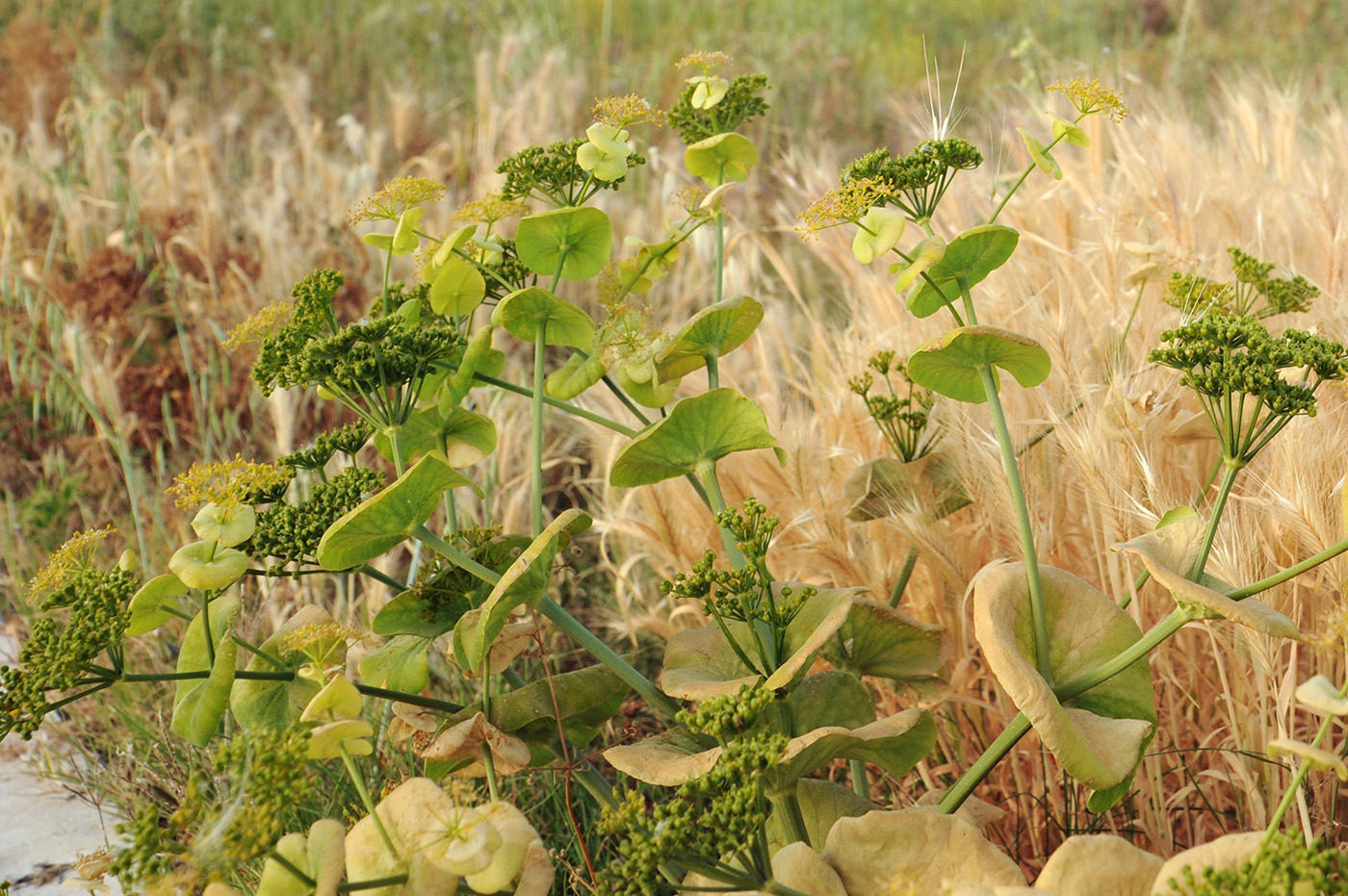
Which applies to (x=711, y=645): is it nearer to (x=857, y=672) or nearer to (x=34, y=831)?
(x=857, y=672)

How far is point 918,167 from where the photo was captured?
1.07 meters

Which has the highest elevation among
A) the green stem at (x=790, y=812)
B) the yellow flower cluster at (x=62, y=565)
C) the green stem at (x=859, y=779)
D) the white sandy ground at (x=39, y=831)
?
the yellow flower cluster at (x=62, y=565)

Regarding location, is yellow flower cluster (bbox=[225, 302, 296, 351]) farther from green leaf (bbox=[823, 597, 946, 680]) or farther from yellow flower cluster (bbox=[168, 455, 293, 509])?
green leaf (bbox=[823, 597, 946, 680])

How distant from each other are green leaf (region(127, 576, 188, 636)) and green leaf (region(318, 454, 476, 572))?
0.55ft

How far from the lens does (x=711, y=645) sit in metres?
1.19

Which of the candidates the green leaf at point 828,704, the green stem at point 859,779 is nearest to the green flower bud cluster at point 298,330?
the green leaf at point 828,704

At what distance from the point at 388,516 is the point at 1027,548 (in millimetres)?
601

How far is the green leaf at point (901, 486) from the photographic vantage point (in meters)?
1.39

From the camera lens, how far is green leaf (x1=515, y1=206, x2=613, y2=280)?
112 cm

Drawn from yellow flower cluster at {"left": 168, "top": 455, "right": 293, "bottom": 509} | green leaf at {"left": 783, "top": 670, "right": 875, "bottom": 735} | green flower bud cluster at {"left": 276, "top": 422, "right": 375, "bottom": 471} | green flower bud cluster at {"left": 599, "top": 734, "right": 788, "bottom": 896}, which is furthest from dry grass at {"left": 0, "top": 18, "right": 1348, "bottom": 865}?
yellow flower cluster at {"left": 168, "top": 455, "right": 293, "bottom": 509}

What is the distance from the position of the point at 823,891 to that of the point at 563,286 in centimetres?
252

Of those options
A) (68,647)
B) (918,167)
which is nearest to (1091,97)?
(918,167)

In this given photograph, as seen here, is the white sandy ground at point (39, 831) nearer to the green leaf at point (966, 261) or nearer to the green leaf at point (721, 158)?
the green leaf at point (721, 158)

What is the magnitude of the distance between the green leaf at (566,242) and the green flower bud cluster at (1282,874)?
800 mm
